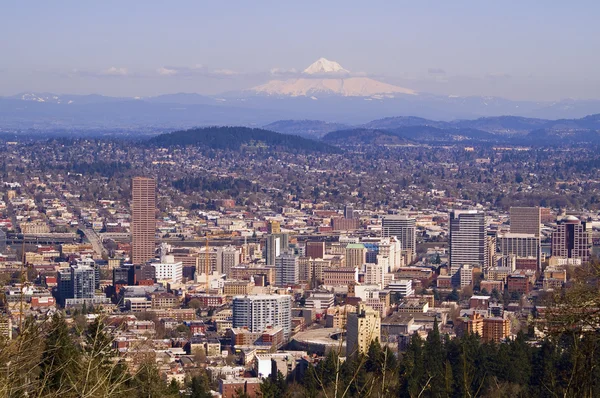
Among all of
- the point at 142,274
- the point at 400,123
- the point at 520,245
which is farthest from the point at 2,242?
the point at 400,123

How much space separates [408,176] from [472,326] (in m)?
39.1

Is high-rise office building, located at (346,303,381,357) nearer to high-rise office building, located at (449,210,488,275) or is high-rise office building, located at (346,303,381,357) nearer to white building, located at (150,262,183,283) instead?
white building, located at (150,262,183,283)

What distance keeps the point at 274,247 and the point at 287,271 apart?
2.28m

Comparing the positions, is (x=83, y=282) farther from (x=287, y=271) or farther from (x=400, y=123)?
(x=400, y=123)

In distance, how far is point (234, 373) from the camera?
14242 millimetres

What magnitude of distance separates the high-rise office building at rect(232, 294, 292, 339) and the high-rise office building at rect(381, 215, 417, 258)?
12.3 metres

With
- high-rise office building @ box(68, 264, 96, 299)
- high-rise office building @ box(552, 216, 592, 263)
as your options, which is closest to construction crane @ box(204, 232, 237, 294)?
high-rise office building @ box(68, 264, 96, 299)

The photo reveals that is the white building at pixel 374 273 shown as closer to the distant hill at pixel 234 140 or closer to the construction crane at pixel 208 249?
the construction crane at pixel 208 249

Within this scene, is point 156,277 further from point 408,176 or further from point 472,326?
point 408,176

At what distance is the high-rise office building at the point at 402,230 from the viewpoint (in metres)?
32.1

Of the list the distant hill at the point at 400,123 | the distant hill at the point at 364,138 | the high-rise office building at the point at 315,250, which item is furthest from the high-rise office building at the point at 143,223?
the distant hill at the point at 400,123

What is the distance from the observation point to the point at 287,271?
26062 millimetres

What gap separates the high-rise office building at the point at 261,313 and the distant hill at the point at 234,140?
164ft

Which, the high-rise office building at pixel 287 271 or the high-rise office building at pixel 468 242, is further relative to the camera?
the high-rise office building at pixel 468 242
